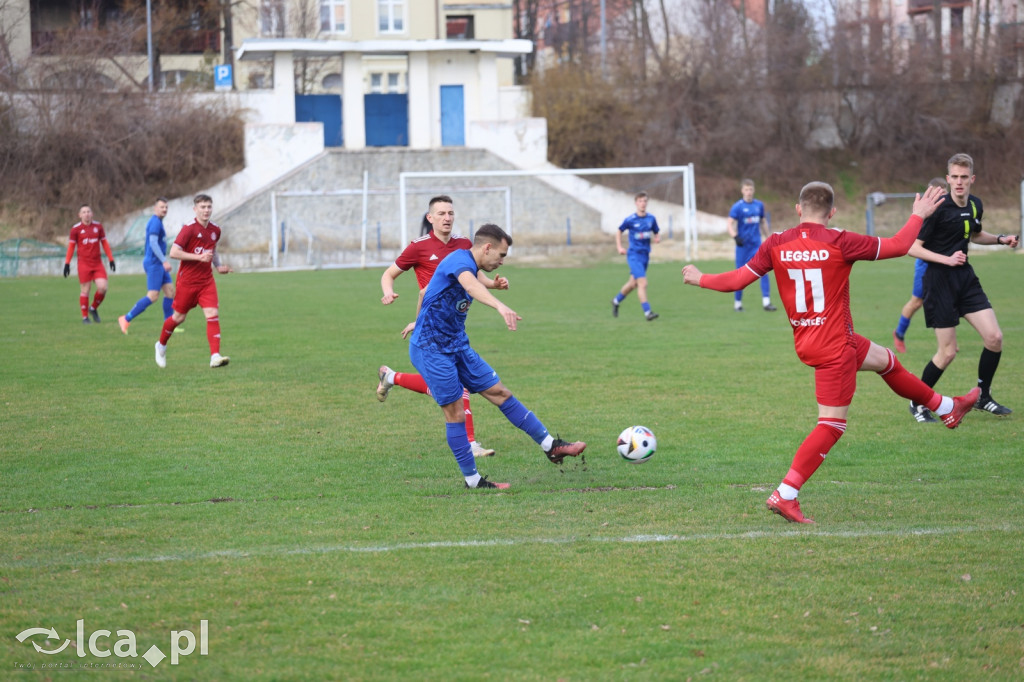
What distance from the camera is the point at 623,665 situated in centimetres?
393

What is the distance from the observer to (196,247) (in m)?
12.1

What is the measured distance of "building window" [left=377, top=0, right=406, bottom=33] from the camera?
47.8m

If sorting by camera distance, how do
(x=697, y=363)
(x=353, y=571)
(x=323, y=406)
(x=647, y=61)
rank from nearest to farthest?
(x=353, y=571) → (x=323, y=406) → (x=697, y=363) → (x=647, y=61)

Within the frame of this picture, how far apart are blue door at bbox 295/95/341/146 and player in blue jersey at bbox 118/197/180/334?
29024 millimetres

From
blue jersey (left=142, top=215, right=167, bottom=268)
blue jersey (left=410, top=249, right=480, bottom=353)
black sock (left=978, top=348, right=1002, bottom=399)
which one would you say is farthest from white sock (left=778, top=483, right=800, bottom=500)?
blue jersey (left=142, top=215, right=167, bottom=268)

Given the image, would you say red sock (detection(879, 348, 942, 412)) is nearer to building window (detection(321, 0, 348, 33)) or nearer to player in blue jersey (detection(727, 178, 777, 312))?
player in blue jersey (detection(727, 178, 777, 312))

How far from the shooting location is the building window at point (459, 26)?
179ft

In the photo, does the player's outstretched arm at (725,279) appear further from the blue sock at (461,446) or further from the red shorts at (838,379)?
the blue sock at (461,446)

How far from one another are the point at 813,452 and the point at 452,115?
39.7 metres

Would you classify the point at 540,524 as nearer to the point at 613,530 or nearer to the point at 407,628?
the point at 613,530

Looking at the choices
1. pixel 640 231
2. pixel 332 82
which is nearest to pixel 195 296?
pixel 640 231

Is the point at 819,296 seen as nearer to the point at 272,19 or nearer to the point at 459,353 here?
the point at 459,353

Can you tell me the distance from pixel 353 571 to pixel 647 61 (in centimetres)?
4571

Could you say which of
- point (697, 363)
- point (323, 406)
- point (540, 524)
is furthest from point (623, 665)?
point (697, 363)
